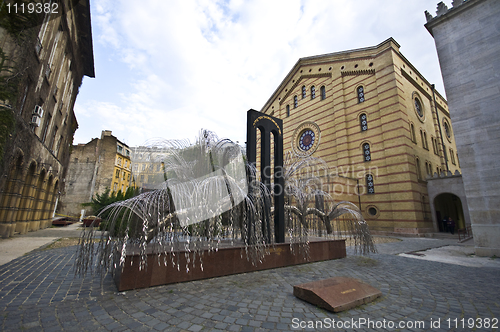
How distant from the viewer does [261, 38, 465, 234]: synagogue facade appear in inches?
738

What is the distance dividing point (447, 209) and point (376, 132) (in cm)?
1178

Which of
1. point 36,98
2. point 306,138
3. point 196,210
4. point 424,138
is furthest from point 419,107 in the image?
point 36,98

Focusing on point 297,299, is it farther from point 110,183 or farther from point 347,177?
point 110,183

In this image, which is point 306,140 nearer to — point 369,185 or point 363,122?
point 363,122

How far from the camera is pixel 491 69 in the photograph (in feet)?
33.1

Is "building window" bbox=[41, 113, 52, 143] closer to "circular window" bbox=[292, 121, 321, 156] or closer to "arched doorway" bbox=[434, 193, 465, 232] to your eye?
"circular window" bbox=[292, 121, 321, 156]

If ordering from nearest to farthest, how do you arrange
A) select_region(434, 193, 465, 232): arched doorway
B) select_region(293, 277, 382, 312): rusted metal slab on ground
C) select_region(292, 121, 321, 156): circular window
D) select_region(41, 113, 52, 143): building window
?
select_region(293, 277, 382, 312): rusted metal slab on ground → select_region(41, 113, 52, 143): building window → select_region(434, 193, 465, 232): arched doorway → select_region(292, 121, 321, 156): circular window

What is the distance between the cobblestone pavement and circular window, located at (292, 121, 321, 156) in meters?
20.0

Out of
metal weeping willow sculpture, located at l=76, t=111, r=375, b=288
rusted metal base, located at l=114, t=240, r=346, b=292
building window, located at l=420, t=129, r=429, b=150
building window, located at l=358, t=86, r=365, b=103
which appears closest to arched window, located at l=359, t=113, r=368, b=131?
building window, located at l=358, t=86, r=365, b=103

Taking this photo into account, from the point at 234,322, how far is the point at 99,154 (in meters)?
47.7

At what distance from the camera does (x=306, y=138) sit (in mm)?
26594

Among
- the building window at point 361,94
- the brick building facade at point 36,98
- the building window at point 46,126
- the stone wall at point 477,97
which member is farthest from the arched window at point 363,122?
the building window at point 46,126

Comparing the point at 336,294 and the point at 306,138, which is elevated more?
the point at 306,138

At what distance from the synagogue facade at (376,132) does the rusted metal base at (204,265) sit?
12.3 meters
